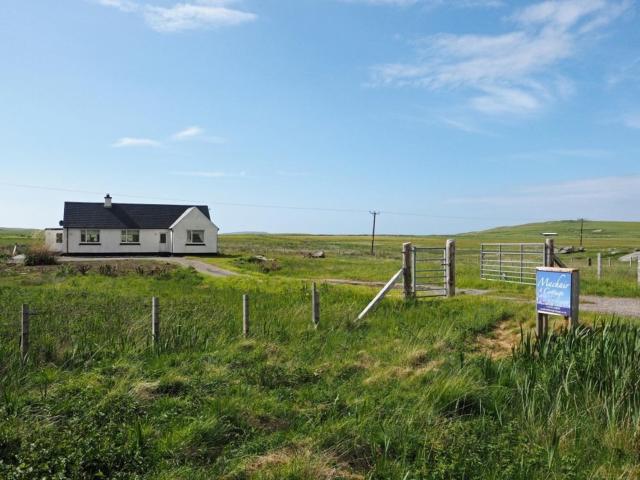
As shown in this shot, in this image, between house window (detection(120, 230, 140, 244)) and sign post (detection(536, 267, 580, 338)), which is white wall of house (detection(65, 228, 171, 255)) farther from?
sign post (detection(536, 267, 580, 338))

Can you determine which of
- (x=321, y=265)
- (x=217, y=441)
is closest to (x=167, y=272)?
(x=321, y=265)

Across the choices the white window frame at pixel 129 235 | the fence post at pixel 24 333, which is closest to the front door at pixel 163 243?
the white window frame at pixel 129 235

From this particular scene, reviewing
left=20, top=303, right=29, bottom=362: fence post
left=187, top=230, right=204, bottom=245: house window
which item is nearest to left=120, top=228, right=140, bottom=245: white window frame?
left=187, top=230, right=204, bottom=245: house window

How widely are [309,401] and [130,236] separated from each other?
42.9m

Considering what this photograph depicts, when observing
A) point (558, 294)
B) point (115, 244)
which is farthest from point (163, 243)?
point (558, 294)

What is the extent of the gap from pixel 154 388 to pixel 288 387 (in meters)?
1.97

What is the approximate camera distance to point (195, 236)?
1861 inches

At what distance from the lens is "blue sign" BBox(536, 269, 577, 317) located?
988 centimetres

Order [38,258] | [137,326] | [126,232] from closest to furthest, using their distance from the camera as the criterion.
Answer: [137,326] < [38,258] < [126,232]

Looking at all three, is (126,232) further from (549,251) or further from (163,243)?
(549,251)

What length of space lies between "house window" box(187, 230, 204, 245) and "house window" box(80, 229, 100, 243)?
25.1 ft

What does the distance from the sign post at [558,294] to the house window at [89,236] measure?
42432 mm

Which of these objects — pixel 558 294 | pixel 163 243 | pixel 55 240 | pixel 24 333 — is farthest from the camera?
pixel 163 243

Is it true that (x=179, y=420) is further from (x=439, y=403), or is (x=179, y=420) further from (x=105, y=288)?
(x=105, y=288)
